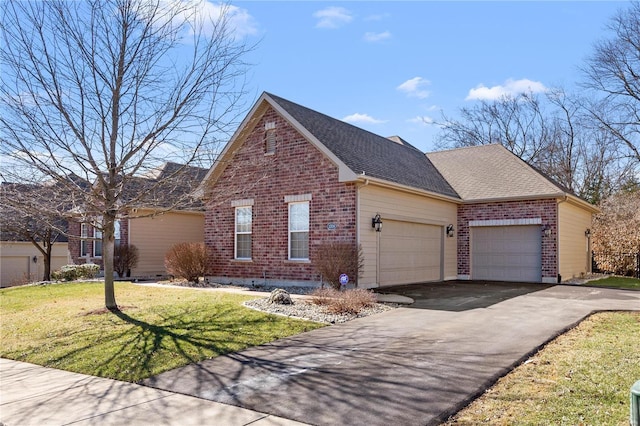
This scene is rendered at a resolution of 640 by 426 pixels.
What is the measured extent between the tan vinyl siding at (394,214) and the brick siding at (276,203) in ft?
1.39

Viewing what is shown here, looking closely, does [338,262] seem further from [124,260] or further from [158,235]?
[158,235]

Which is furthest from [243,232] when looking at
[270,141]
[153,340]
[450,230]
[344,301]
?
[153,340]

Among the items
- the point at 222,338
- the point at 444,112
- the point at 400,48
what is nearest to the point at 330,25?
the point at 400,48

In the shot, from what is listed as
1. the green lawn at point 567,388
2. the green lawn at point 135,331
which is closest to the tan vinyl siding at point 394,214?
the green lawn at point 135,331

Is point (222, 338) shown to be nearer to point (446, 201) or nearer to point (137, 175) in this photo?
point (137, 175)

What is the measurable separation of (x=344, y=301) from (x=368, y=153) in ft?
25.9

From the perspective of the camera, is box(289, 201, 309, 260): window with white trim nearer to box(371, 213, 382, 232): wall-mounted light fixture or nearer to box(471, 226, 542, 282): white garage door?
box(371, 213, 382, 232): wall-mounted light fixture

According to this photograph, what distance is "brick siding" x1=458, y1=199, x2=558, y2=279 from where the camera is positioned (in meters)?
18.3

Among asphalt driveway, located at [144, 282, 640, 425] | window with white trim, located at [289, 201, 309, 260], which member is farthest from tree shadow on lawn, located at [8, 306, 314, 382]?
window with white trim, located at [289, 201, 309, 260]

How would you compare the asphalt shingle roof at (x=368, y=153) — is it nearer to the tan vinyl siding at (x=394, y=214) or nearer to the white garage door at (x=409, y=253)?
the tan vinyl siding at (x=394, y=214)

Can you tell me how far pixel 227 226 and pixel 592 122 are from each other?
2724 centimetres

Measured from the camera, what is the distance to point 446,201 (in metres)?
19.9

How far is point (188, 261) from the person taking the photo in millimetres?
17891

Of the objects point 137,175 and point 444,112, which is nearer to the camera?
point 137,175
